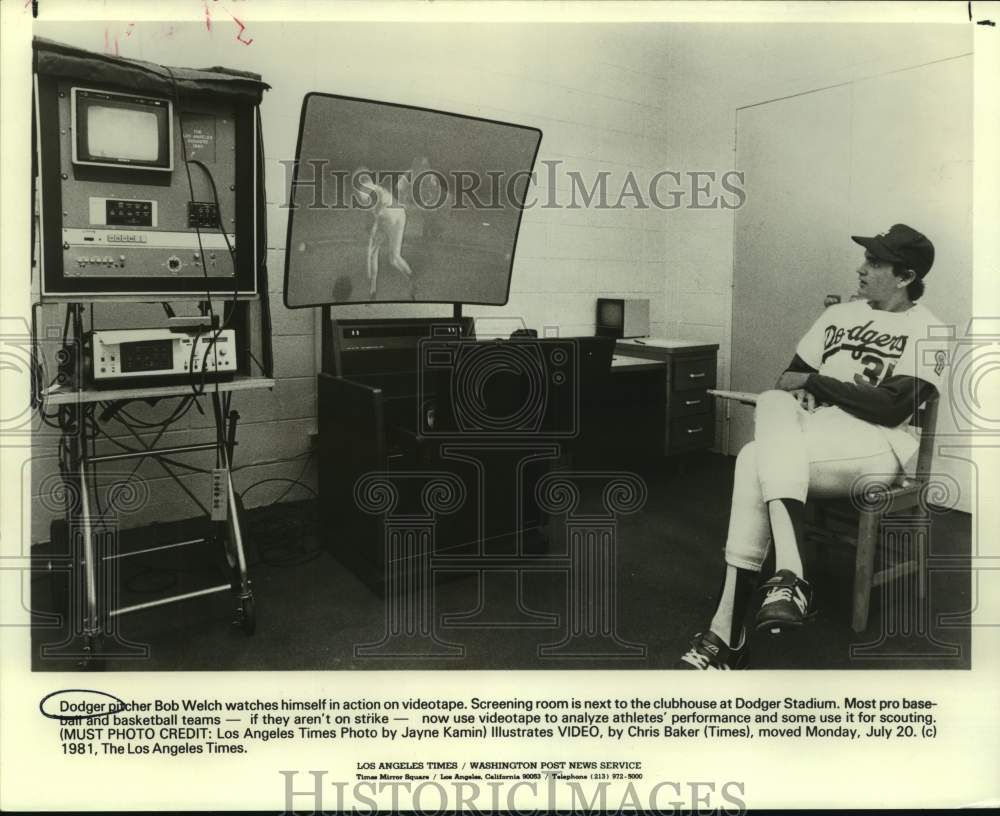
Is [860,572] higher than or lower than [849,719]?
higher

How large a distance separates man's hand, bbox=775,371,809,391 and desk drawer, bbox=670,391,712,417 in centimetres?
130

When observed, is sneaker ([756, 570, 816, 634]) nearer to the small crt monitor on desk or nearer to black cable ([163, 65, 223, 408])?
black cable ([163, 65, 223, 408])

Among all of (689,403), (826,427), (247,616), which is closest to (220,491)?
(247,616)

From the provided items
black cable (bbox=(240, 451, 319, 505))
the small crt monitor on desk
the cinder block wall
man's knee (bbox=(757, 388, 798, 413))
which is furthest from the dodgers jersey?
black cable (bbox=(240, 451, 319, 505))

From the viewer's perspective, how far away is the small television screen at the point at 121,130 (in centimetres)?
190

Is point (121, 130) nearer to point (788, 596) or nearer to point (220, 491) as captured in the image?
point (220, 491)

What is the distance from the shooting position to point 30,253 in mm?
1662

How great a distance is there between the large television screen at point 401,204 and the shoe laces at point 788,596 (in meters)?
1.63

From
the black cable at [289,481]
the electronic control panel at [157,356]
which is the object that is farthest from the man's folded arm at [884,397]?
the black cable at [289,481]

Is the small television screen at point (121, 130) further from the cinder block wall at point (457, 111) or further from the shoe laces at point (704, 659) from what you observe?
the shoe laces at point (704, 659)

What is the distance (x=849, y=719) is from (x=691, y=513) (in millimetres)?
1664

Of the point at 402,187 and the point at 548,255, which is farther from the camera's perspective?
the point at 548,255

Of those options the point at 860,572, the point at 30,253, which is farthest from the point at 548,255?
the point at 30,253

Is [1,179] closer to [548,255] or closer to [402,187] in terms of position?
[402,187]
